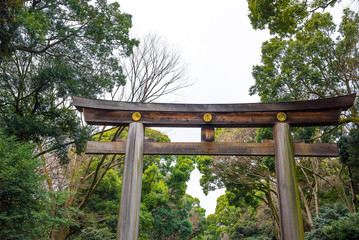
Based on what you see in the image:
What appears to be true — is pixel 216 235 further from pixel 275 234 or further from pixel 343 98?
pixel 343 98

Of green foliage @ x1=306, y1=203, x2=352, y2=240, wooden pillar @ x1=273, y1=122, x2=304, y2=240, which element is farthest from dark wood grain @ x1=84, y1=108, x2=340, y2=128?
green foliage @ x1=306, y1=203, x2=352, y2=240

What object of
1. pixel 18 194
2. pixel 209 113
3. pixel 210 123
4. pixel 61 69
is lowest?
pixel 18 194

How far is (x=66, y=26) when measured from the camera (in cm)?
838

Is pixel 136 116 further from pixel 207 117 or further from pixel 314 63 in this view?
pixel 314 63

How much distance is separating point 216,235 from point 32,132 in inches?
1271

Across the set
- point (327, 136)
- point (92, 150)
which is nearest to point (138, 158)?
point (92, 150)

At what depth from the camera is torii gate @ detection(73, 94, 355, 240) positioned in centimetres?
474

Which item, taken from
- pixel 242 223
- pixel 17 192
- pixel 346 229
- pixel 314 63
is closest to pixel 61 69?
pixel 17 192

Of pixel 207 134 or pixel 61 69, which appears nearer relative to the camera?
pixel 207 134

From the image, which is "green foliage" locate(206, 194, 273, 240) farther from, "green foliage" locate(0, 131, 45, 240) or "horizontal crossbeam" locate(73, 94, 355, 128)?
"horizontal crossbeam" locate(73, 94, 355, 128)

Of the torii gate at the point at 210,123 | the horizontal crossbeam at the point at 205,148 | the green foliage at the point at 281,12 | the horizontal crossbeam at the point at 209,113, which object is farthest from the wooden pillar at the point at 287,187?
the green foliage at the point at 281,12

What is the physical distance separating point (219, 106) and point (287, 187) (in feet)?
6.77

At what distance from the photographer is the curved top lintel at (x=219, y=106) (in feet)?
16.4

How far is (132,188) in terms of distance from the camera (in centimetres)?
466
